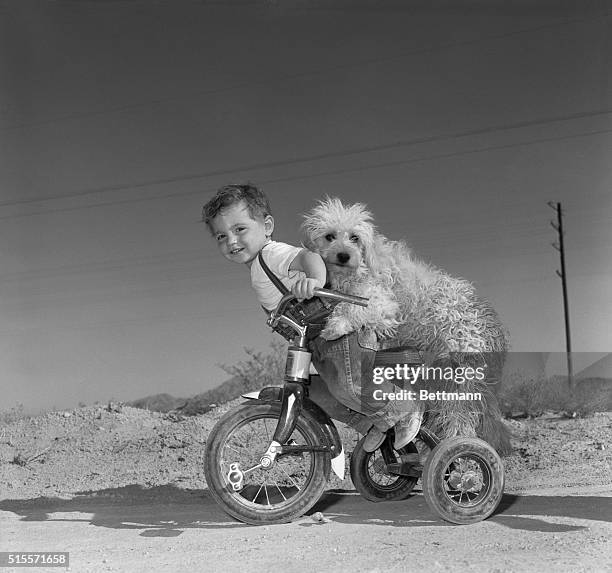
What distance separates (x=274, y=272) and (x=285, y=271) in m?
0.05

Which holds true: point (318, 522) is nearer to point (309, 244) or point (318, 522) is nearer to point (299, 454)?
point (299, 454)

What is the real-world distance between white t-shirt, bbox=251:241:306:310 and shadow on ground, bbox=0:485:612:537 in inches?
35.4

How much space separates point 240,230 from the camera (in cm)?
298

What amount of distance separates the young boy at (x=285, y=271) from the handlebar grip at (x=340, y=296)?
38 millimetres

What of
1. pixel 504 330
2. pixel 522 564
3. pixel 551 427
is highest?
pixel 504 330

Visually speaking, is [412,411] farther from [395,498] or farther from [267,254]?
[267,254]

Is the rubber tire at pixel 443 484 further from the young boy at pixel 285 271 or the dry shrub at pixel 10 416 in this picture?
the dry shrub at pixel 10 416

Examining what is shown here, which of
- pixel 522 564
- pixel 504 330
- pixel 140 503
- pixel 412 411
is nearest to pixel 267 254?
pixel 412 411

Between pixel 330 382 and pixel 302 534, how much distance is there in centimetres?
59

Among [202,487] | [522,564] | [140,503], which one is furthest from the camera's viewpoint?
[202,487]

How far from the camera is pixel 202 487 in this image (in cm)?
421

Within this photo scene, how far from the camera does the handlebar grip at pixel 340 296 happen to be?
2805 mm

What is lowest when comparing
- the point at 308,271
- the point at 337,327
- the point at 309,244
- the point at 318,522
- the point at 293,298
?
the point at 318,522

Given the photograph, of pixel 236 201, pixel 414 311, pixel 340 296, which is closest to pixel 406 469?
pixel 414 311
